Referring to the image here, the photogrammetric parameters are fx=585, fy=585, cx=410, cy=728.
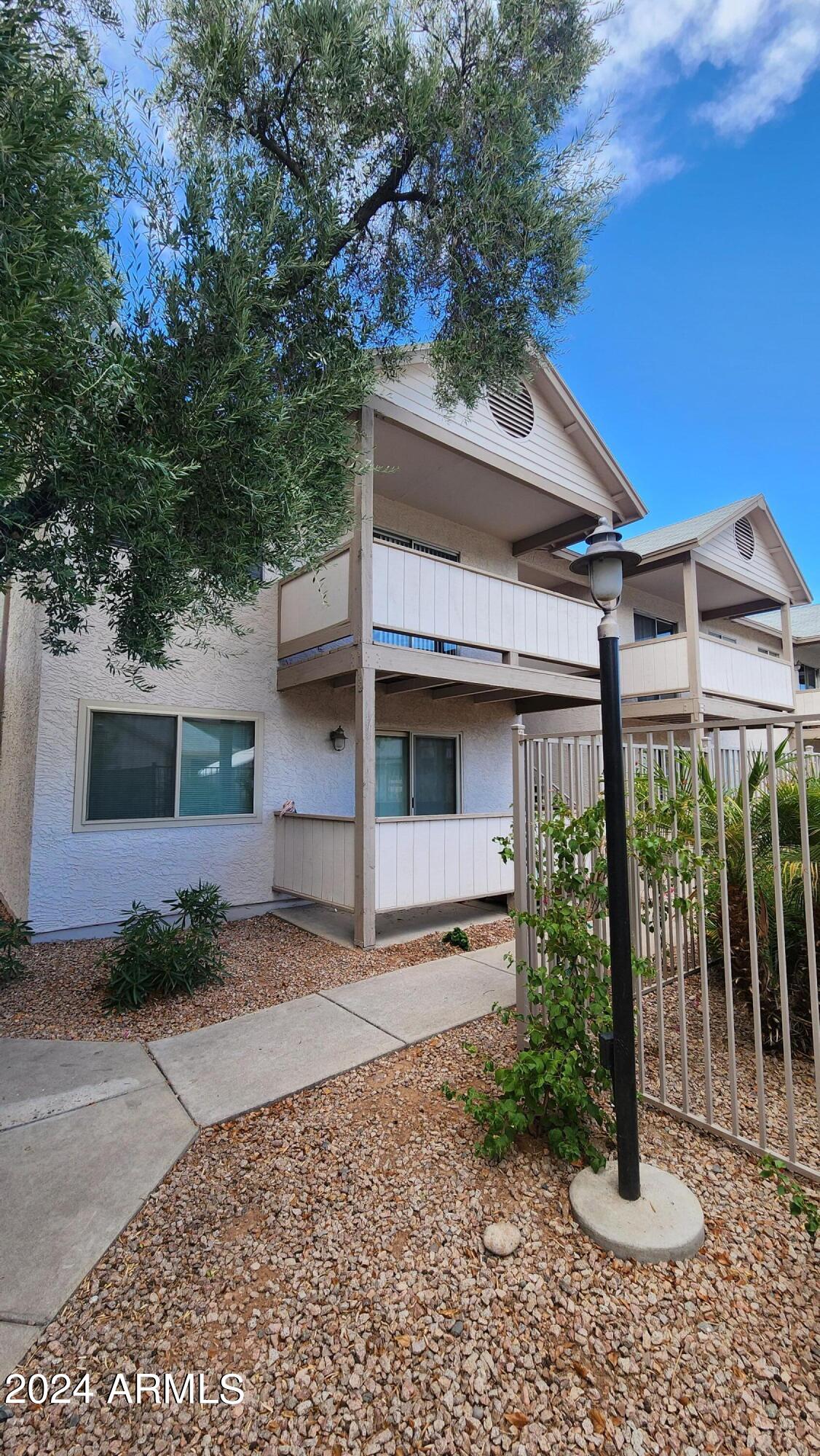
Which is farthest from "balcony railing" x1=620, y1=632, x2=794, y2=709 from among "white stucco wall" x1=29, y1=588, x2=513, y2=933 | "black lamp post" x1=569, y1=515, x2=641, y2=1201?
"black lamp post" x1=569, y1=515, x2=641, y2=1201

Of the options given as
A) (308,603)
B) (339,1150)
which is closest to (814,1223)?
(339,1150)

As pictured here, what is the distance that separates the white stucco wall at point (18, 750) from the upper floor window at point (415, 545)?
4.69 metres

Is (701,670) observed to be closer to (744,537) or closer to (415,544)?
(744,537)

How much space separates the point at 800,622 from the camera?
1958 cm

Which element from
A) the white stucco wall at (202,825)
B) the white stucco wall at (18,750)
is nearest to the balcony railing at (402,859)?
the white stucco wall at (202,825)

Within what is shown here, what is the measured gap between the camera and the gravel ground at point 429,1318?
1748 mm

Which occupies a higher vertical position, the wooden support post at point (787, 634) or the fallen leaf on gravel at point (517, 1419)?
the wooden support post at point (787, 634)

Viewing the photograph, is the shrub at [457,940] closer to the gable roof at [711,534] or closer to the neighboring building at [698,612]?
the neighboring building at [698,612]

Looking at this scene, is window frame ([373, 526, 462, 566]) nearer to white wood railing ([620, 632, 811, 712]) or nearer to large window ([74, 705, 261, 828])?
large window ([74, 705, 261, 828])

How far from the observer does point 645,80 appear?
20.9ft

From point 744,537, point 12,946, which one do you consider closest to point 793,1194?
point 12,946

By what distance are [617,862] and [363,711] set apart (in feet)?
13.9

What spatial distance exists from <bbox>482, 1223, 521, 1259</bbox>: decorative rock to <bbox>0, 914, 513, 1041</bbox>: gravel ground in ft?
9.68

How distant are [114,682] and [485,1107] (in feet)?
20.0
